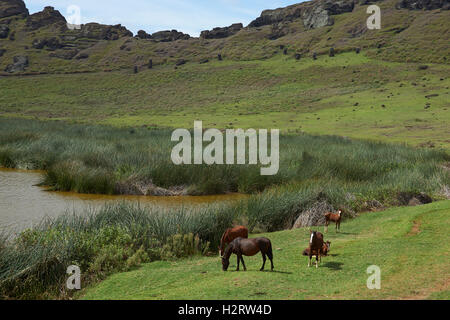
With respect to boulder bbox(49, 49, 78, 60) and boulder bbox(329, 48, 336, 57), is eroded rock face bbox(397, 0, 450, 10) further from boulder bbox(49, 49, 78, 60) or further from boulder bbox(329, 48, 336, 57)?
boulder bbox(49, 49, 78, 60)

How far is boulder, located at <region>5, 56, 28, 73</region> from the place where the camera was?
127 meters

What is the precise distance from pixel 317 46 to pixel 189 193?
109689 mm

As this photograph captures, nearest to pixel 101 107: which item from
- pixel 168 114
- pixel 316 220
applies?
pixel 168 114

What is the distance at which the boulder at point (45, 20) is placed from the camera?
6821 inches

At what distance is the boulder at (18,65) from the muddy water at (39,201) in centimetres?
11780

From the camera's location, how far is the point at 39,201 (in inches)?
666

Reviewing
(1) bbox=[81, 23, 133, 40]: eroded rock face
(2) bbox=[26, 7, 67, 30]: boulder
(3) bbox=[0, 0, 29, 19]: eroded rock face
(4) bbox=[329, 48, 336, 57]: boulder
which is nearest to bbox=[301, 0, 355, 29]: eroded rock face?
(4) bbox=[329, 48, 336, 57]: boulder

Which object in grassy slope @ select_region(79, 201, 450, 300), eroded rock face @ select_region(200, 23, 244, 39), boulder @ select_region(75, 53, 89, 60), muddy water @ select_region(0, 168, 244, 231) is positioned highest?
eroded rock face @ select_region(200, 23, 244, 39)

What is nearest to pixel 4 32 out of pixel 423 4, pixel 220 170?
pixel 423 4

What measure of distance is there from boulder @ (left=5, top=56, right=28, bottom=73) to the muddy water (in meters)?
118

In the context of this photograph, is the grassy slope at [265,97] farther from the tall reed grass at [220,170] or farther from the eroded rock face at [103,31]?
the eroded rock face at [103,31]

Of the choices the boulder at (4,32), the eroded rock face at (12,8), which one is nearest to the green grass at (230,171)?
the boulder at (4,32)

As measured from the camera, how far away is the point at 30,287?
7.46 m
